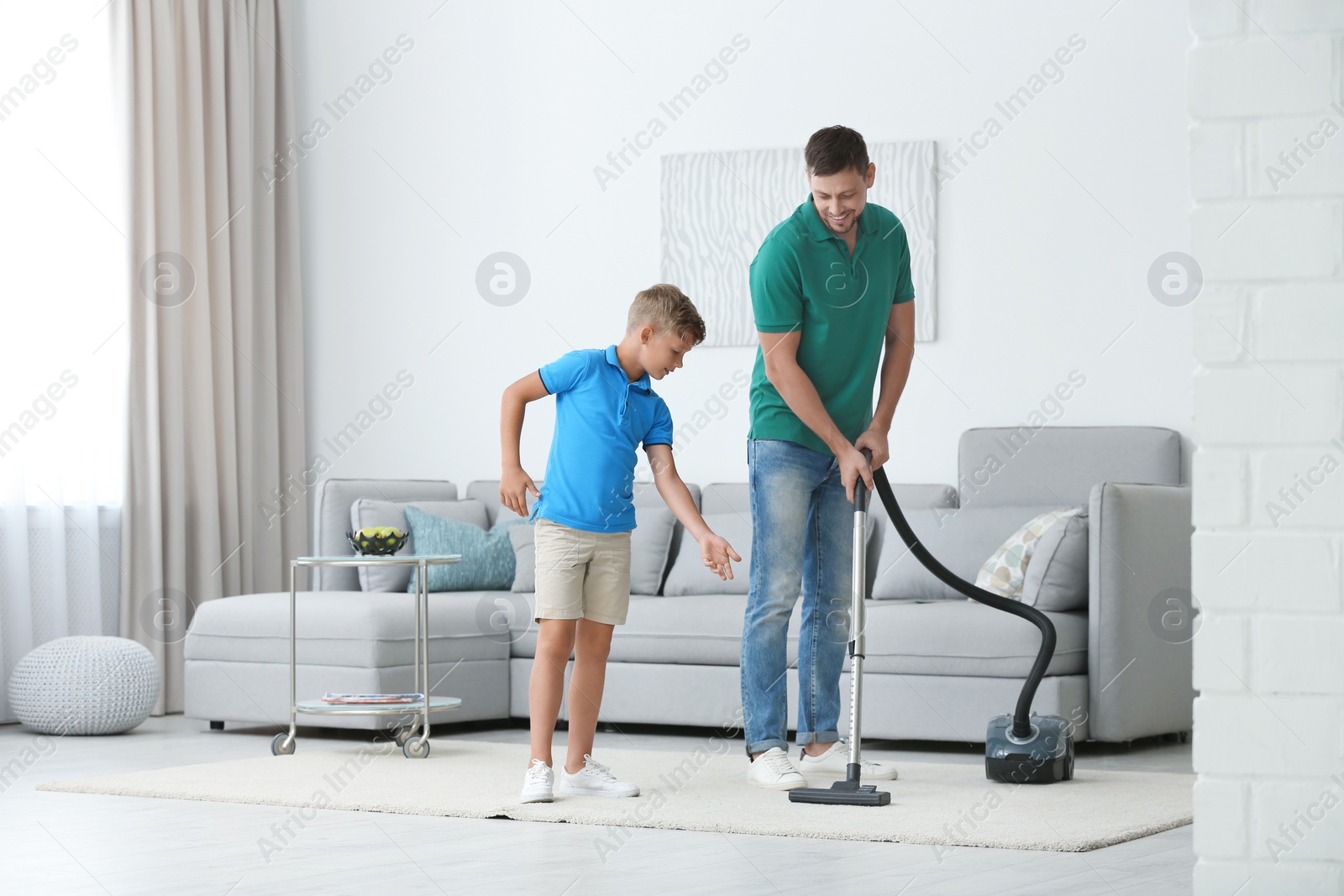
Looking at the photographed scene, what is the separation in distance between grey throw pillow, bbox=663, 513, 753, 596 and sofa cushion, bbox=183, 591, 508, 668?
0.57 m

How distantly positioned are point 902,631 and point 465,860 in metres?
1.89

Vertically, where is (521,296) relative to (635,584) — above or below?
above

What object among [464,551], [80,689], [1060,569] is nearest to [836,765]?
[1060,569]

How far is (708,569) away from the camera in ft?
16.4

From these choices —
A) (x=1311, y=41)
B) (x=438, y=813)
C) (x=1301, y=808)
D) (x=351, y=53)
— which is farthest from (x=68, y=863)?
(x=351, y=53)

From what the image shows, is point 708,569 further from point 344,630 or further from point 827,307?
point 827,307

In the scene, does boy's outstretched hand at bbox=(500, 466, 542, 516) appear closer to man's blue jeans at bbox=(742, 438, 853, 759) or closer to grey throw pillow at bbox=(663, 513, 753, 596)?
man's blue jeans at bbox=(742, 438, 853, 759)

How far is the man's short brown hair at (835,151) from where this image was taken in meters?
3.21

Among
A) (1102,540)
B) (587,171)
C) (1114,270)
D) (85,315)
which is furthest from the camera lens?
(587,171)

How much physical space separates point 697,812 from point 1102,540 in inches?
62.2

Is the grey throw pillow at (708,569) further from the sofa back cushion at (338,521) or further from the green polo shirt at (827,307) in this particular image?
the green polo shirt at (827,307)

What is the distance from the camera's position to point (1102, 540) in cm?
414

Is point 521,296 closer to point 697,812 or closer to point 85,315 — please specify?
point 85,315

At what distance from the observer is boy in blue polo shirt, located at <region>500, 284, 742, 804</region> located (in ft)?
10.4
